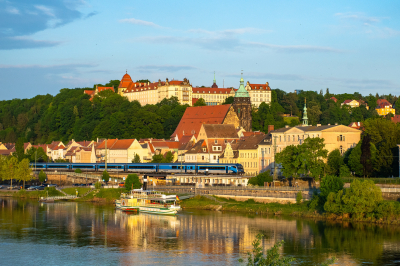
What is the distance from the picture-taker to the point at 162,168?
3652 inches

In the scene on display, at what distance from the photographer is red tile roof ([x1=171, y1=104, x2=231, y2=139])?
437 ft

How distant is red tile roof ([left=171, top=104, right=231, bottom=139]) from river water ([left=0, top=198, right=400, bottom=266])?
223ft

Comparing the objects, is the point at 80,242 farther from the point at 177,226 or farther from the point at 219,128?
the point at 219,128

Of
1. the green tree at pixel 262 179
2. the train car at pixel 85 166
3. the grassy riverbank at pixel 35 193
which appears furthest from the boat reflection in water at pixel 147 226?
the train car at pixel 85 166

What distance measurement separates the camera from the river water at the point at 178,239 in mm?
43062

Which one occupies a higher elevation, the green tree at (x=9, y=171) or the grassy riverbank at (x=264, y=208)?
the green tree at (x=9, y=171)

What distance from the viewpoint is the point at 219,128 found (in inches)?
4385

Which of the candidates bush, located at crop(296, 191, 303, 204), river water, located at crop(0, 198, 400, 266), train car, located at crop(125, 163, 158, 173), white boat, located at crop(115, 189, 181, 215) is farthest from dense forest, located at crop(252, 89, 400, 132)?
river water, located at crop(0, 198, 400, 266)

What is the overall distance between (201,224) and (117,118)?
324 ft

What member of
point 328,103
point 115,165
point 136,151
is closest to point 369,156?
point 115,165

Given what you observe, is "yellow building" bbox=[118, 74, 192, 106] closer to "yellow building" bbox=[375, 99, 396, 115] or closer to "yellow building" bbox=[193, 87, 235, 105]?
"yellow building" bbox=[193, 87, 235, 105]

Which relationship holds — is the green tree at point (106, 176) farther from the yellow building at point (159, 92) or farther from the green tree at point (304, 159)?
the yellow building at point (159, 92)

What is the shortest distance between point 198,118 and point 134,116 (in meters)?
19.5

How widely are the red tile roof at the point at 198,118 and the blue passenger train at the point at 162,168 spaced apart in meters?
33.3
